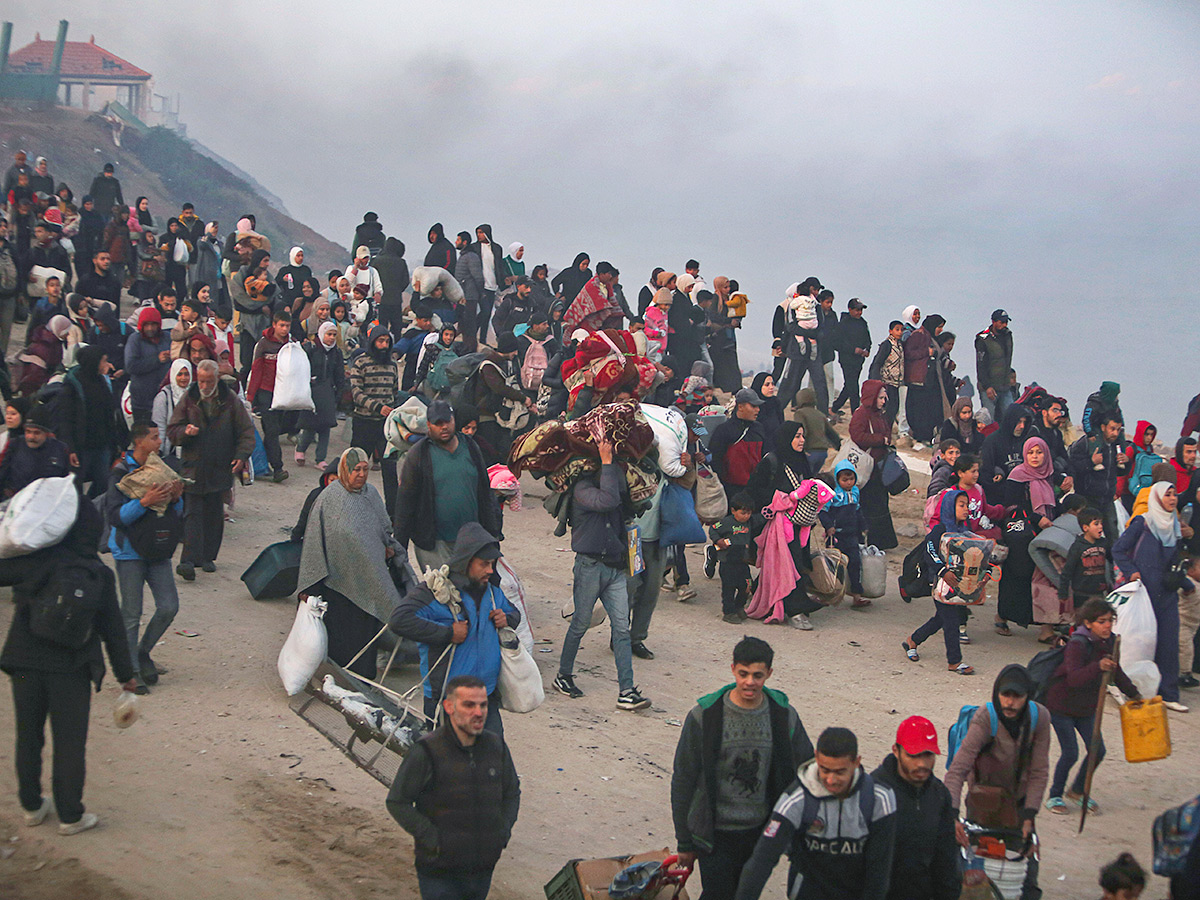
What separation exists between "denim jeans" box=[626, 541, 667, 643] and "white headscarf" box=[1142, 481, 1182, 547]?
3.68m

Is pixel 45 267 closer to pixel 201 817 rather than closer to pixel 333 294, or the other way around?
pixel 333 294

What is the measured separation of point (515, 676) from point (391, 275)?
11.7 meters

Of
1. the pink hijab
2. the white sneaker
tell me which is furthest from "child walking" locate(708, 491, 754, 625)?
the white sneaker

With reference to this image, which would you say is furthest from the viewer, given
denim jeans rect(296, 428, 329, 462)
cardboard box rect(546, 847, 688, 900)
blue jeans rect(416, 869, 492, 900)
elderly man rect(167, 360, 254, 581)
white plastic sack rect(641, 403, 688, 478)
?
denim jeans rect(296, 428, 329, 462)

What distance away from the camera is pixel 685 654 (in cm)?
931

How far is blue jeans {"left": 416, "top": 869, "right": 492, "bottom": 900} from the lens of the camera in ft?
14.1

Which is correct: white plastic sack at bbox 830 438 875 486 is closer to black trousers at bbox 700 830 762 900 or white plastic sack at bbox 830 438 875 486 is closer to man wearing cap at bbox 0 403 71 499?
black trousers at bbox 700 830 762 900

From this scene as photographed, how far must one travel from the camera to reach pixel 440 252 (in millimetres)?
18047

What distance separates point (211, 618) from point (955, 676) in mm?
5913

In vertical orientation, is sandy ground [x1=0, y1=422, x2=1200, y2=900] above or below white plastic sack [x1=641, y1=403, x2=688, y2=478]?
below

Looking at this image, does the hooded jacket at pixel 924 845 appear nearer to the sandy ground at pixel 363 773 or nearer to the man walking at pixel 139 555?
the sandy ground at pixel 363 773

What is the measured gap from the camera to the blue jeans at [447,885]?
14.1 ft

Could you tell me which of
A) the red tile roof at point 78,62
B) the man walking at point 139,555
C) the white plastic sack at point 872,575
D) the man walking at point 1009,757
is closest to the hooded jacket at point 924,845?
the man walking at point 1009,757

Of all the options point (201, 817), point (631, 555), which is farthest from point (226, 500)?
point (201, 817)
